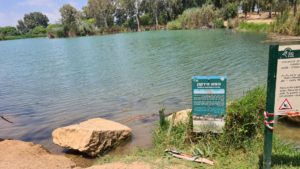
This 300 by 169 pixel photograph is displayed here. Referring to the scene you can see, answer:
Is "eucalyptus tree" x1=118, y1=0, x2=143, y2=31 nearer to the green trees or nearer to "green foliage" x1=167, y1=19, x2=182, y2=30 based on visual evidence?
"green foliage" x1=167, y1=19, x2=182, y2=30

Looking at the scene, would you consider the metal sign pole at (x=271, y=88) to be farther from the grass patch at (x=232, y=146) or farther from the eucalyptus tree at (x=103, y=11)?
the eucalyptus tree at (x=103, y=11)

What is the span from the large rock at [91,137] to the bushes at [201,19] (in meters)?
56.8

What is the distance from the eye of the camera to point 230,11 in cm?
6109

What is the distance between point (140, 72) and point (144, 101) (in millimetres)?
6589

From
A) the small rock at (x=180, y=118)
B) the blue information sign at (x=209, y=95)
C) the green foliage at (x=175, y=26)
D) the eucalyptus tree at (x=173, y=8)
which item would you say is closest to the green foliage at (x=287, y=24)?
the small rock at (x=180, y=118)

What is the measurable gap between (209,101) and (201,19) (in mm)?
63410

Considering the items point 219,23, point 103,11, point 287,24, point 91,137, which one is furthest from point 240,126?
point 103,11

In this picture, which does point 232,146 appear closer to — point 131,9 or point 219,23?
point 219,23

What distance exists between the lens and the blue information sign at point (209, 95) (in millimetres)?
5621

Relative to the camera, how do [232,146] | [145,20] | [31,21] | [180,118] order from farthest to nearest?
[31,21] < [145,20] < [180,118] < [232,146]

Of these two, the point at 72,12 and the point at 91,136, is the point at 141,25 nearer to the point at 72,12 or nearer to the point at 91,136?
the point at 72,12

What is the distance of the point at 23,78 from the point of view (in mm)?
20422

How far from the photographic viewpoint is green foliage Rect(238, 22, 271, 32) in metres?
40.3

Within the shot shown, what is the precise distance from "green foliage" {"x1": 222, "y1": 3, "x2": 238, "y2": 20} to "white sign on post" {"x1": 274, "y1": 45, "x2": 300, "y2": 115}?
60077 millimetres
